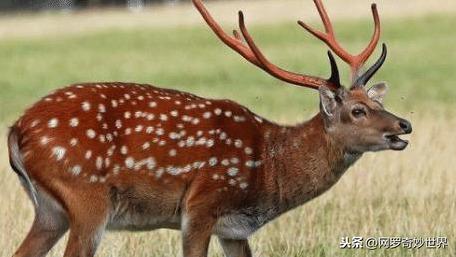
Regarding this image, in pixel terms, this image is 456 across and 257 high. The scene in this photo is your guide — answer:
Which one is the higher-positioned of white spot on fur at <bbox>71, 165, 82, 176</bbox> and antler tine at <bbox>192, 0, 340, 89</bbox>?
antler tine at <bbox>192, 0, 340, 89</bbox>

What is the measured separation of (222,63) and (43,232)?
25.7 meters

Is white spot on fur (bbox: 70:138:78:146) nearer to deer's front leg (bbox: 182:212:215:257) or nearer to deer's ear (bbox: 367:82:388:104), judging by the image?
deer's front leg (bbox: 182:212:215:257)

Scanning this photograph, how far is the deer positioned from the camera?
25.6 ft

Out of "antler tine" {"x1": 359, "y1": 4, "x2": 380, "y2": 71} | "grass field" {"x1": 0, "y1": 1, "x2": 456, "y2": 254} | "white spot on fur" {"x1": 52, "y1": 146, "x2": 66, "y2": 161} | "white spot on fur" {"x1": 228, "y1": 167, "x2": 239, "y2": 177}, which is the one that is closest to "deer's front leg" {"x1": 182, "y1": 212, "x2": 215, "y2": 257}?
"white spot on fur" {"x1": 228, "y1": 167, "x2": 239, "y2": 177}

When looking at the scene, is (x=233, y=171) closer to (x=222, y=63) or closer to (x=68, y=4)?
(x=222, y=63)

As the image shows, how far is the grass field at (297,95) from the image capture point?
10.0 m

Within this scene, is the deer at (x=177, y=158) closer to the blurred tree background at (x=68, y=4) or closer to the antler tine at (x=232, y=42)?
the antler tine at (x=232, y=42)

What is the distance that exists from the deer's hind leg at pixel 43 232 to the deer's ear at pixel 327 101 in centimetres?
160

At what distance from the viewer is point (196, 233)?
26.1 ft

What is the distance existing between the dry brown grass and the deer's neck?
0.98m

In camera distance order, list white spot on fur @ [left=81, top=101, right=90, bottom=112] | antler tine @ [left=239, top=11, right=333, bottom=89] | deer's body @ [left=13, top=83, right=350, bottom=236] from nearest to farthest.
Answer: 1. deer's body @ [left=13, top=83, right=350, bottom=236]
2. white spot on fur @ [left=81, top=101, right=90, bottom=112]
3. antler tine @ [left=239, top=11, right=333, bottom=89]

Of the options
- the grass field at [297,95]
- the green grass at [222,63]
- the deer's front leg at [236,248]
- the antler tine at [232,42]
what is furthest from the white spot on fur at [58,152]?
the green grass at [222,63]

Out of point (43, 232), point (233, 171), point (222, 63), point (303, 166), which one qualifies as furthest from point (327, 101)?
point (222, 63)

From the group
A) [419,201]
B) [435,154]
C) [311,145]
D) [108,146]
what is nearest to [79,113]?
[108,146]
